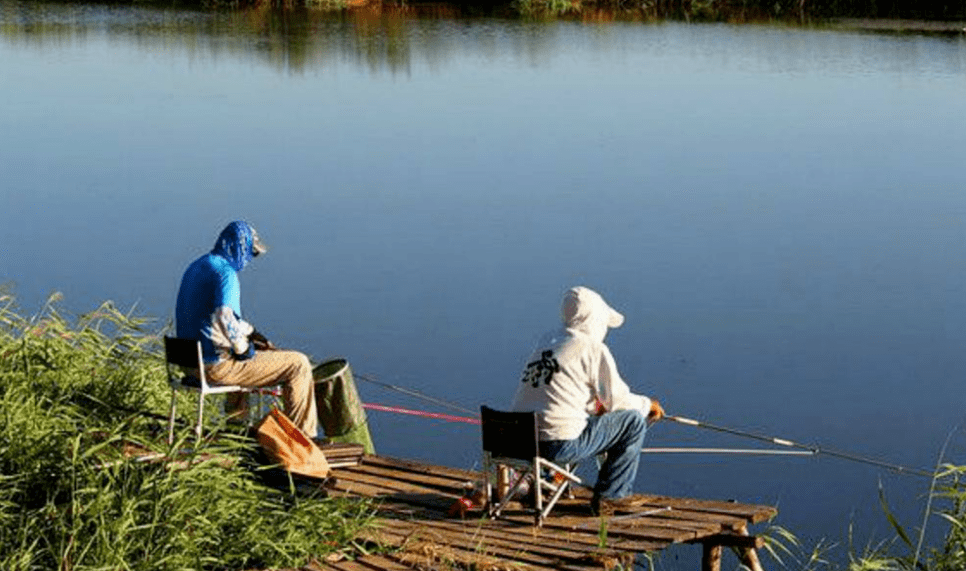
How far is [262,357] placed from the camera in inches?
295

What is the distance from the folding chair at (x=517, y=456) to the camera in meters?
6.35

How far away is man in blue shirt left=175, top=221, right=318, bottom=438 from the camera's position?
7383 millimetres

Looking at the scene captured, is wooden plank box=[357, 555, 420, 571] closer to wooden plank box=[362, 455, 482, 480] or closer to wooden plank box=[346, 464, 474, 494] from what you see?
wooden plank box=[346, 464, 474, 494]

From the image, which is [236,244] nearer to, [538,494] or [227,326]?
[227,326]

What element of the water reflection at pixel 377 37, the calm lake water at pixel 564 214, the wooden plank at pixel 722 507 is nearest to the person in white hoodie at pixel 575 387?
the wooden plank at pixel 722 507

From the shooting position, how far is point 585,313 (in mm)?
6484

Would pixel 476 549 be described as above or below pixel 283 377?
below

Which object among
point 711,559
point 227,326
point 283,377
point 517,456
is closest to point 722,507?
point 711,559

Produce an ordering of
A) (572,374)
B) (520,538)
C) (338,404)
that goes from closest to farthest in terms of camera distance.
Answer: (520,538)
(572,374)
(338,404)

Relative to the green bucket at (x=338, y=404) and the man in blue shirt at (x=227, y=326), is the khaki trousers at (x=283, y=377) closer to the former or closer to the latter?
the man in blue shirt at (x=227, y=326)

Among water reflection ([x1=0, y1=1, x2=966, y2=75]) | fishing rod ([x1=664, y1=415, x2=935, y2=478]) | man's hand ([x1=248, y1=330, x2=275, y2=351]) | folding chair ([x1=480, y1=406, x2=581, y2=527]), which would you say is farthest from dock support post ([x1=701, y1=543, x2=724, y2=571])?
water reflection ([x1=0, y1=1, x2=966, y2=75])

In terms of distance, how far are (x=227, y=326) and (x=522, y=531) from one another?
58.5 inches

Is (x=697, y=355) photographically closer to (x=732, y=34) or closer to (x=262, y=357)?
(x=262, y=357)

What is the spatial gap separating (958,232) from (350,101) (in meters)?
9.02
